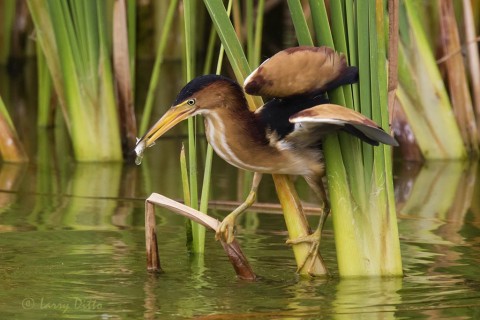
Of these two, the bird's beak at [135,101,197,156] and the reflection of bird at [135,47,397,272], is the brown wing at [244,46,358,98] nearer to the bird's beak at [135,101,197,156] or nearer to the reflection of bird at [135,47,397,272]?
the reflection of bird at [135,47,397,272]

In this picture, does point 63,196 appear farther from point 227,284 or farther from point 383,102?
point 383,102

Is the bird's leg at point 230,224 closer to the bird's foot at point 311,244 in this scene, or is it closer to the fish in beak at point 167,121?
the bird's foot at point 311,244

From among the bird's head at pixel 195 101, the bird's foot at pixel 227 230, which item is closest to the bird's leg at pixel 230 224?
the bird's foot at pixel 227 230

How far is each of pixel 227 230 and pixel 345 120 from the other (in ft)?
1.98

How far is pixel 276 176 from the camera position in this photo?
3494 mm

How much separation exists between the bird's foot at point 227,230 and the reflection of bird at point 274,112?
21cm

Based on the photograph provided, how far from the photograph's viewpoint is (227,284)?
354 cm

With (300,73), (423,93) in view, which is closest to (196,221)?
(300,73)

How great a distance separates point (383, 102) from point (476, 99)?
2879 mm

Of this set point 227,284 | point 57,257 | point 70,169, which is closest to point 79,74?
point 70,169

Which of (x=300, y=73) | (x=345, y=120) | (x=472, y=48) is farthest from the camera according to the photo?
(x=472, y=48)

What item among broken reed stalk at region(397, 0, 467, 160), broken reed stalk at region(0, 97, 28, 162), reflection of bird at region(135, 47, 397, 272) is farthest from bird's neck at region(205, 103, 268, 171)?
broken reed stalk at region(0, 97, 28, 162)

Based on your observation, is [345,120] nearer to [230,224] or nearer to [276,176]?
[276,176]

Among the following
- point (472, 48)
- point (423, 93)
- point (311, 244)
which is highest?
point (472, 48)
